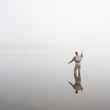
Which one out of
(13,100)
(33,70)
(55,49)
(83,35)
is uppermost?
(83,35)

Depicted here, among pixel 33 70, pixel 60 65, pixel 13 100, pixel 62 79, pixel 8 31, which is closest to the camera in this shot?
pixel 13 100

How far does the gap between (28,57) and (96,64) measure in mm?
7196

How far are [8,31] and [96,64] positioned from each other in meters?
18.7

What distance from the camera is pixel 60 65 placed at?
21219mm

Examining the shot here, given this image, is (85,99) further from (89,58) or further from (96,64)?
(89,58)

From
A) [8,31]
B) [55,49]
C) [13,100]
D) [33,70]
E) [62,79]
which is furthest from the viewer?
[8,31]

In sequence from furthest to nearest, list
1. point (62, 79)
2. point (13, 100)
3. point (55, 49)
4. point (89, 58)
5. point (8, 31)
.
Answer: point (8, 31) → point (55, 49) → point (89, 58) → point (62, 79) → point (13, 100)

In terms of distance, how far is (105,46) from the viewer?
30.3m

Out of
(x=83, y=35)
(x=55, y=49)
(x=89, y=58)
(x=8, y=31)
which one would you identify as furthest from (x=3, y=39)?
(x=89, y=58)

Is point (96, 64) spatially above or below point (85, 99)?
above

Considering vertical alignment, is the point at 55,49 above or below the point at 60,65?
above

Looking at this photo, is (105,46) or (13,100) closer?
(13,100)

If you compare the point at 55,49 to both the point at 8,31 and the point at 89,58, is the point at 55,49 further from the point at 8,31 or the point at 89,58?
the point at 8,31

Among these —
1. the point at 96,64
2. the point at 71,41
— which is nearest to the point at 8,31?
the point at 71,41
